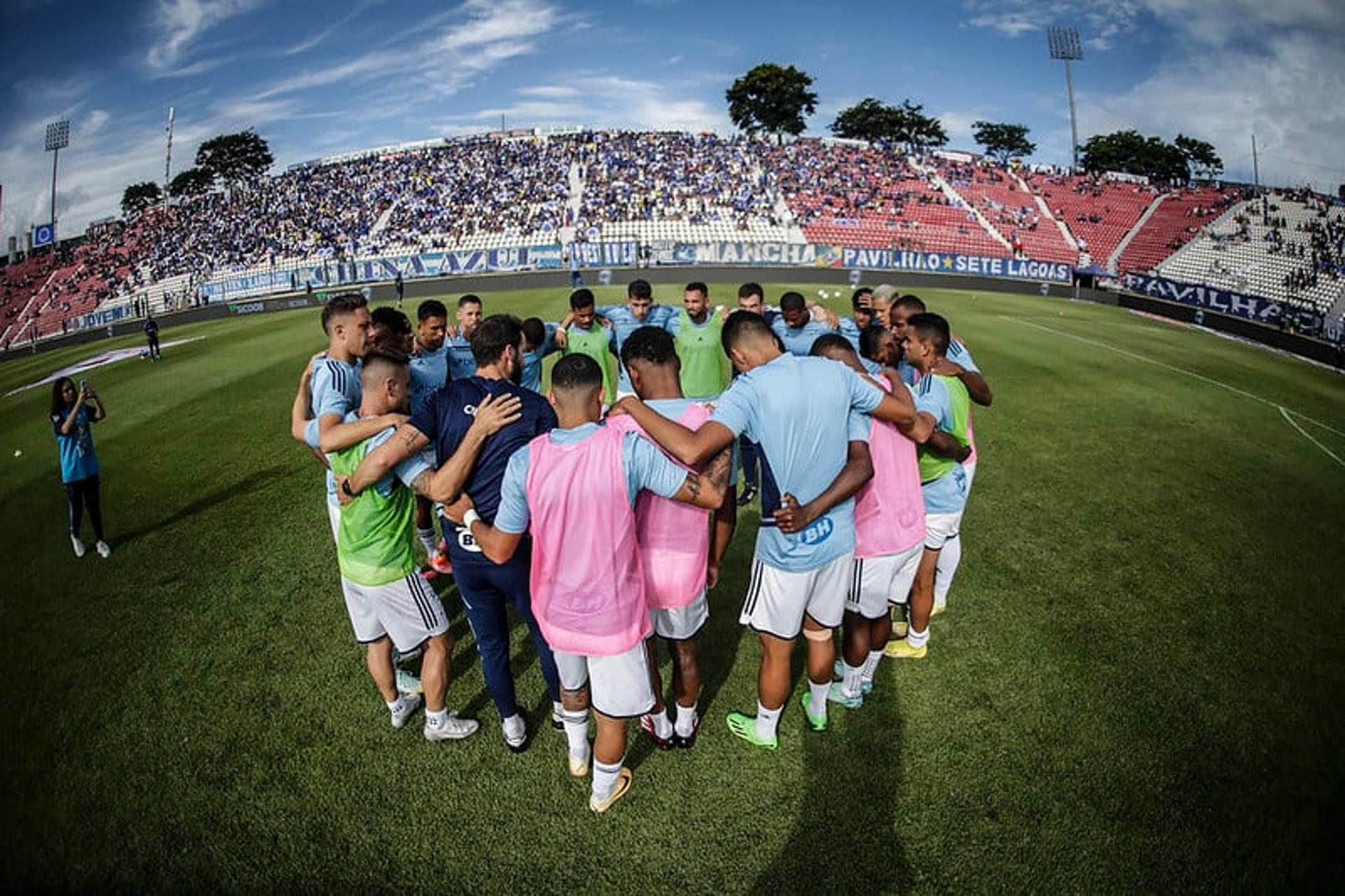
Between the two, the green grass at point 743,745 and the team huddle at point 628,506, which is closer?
the team huddle at point 628,506

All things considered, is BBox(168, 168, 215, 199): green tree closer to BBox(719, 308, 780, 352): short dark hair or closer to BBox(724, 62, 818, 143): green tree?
BBox(724, 62, 818, 143): green tree

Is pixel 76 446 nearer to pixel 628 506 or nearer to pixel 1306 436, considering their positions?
pixel 628 506

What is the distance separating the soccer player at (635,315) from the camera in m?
7.67

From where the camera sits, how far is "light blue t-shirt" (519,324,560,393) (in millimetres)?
7246

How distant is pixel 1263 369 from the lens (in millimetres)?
18266

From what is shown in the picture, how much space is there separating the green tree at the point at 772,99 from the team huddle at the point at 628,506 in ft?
270

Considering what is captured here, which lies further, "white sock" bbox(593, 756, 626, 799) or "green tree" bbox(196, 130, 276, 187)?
"green tree" bbox(196, 130, 276, 187)

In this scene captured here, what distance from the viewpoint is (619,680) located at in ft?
11.4

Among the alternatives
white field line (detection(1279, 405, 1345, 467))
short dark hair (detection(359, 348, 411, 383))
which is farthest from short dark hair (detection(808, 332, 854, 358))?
white field line (detection(1279, 405, 1345, 467))

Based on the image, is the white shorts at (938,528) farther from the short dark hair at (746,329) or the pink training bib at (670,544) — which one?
the short dark hair at (746,329)

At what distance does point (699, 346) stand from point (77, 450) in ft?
24.3

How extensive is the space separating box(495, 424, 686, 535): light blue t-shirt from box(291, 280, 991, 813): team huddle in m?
0.01

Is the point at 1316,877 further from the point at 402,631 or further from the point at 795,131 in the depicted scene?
the point at 795,131

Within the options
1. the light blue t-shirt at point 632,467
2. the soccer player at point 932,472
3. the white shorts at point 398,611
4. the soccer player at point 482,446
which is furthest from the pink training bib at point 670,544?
the soccer player at point 932,472
